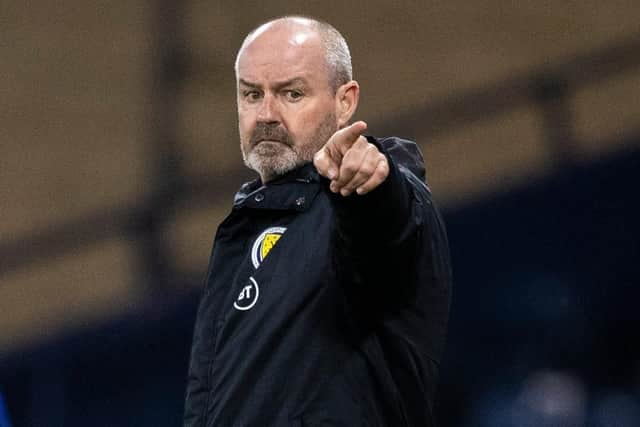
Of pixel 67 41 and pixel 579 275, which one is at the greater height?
pixel 67 41

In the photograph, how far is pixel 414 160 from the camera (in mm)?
1136

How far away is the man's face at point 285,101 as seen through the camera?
3.92 ft

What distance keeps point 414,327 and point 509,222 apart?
49.2 inches

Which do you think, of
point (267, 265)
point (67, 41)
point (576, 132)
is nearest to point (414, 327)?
point (267, 265)

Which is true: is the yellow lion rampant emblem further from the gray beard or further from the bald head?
the bald head

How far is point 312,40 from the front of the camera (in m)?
1.21

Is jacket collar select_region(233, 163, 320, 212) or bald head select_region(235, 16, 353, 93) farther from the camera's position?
bald head select_region(235, 16, 353, 93)

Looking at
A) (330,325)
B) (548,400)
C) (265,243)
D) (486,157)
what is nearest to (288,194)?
(265,243)

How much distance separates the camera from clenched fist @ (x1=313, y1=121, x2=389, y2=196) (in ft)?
2.85

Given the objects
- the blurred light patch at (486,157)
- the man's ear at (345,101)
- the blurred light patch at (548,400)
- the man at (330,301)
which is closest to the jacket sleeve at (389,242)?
the man at (330,301)

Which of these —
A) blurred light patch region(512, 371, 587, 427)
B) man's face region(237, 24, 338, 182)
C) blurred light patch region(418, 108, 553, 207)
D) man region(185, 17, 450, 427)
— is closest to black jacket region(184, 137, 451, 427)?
man region(185, 17, 450, 427)

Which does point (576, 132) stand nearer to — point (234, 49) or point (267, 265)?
point (234, 49)

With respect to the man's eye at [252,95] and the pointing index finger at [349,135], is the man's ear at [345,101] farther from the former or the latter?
the pointing index finger at [349,135]

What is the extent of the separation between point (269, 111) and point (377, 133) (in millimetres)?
1249
